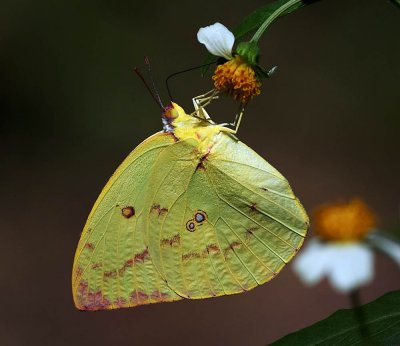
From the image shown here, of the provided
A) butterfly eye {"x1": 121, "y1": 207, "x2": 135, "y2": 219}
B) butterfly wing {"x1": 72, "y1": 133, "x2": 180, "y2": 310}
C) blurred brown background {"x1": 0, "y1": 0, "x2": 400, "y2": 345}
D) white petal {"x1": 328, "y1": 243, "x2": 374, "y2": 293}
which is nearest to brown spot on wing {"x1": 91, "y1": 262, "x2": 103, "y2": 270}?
butterfly wing {"x1": 72, "y1": 133, "x2": 180, "y2": 310}

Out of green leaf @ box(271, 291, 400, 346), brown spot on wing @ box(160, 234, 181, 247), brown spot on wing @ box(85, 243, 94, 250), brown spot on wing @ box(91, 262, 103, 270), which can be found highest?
brown spot on wing @ box(85, 243, 94, 250)

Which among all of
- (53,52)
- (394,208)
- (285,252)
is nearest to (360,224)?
(285,252)

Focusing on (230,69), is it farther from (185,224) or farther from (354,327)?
(354,327)

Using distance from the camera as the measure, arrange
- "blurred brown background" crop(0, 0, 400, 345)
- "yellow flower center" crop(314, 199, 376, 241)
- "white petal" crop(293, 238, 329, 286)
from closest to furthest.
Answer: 1. "white petal" crop(293, 238, 329, 286)
2. "yellow flower center" crop(314, 199, 376, 241)
3. "blurred brown background" crop(0, 0, 400, 345)

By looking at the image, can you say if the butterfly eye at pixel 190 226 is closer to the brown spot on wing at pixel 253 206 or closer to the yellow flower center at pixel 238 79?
the brown spot on wing at pixel 253 206

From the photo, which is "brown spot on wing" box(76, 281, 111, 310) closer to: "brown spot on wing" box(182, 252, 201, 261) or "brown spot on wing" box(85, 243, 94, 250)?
"brown spot on wing" box(85, 243, 94, 250)

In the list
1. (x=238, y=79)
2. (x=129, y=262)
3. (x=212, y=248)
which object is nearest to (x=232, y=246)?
(x=212, y=248)

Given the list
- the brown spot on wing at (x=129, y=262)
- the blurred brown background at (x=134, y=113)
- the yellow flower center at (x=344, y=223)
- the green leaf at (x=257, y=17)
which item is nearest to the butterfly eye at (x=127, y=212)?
the brown spot on wing at (x=129, y=262)
